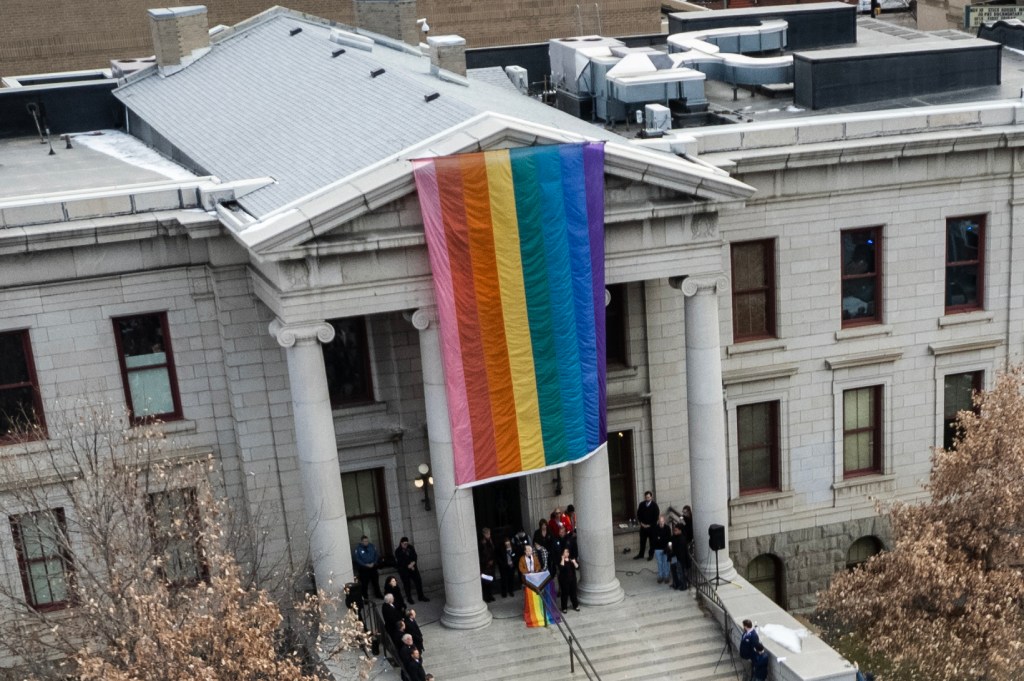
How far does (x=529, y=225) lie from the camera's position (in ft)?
99.6

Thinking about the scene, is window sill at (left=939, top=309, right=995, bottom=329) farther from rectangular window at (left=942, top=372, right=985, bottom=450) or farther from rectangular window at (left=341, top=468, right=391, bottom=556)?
rectangular window at (left=341, top=468, right=391, bottom=556)

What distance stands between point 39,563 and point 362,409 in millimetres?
7993

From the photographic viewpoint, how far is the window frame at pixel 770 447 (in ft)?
121

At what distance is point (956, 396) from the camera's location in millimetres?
38281

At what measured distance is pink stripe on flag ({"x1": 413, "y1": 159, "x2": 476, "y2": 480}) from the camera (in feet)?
96.0

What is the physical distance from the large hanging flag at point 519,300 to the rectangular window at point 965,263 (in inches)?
424

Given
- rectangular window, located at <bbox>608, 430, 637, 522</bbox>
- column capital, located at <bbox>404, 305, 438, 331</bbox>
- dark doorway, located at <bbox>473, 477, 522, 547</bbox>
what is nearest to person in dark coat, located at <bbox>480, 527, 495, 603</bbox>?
dark doorway, located at <bbox>473, 477, 522, 547</bbox>

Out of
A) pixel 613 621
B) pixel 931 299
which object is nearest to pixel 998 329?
pixel 931 299

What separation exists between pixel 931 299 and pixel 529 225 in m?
12.3

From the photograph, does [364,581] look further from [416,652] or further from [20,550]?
[20,550]

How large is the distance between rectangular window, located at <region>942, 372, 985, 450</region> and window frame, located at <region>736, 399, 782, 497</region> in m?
4.54

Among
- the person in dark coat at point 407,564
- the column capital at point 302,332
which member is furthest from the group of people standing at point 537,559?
the column capital at point 302,332

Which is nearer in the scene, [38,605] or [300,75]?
[38,605]

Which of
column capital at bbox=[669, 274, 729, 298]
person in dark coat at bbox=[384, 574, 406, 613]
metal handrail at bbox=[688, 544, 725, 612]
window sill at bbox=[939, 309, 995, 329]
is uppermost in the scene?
column capital at bbox=[669, 274, 729, 298]
